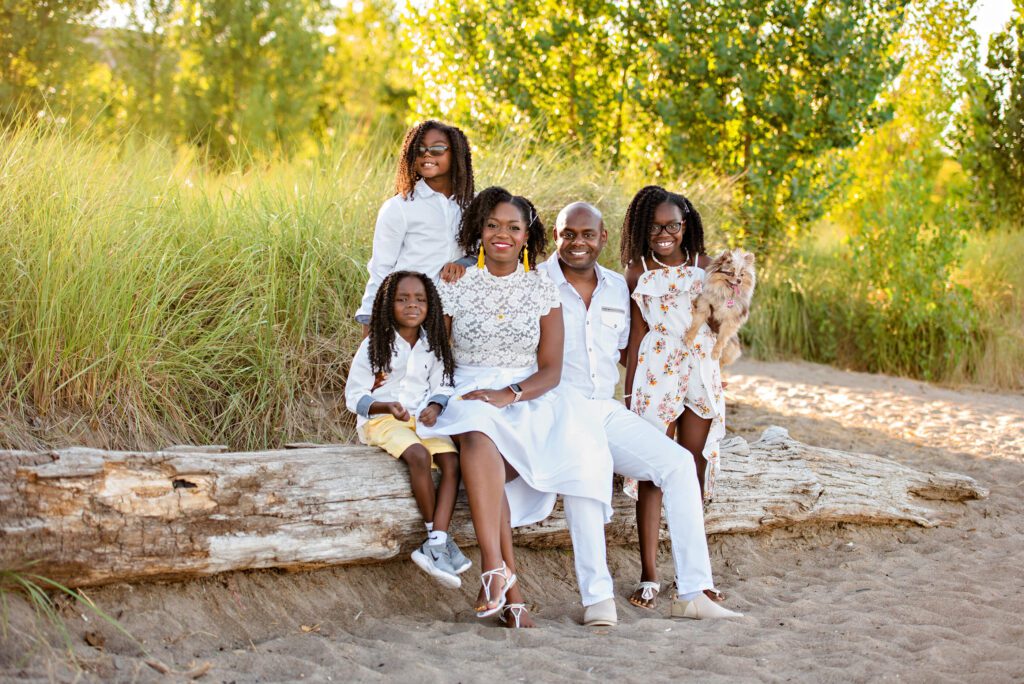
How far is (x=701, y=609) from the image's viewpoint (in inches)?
156

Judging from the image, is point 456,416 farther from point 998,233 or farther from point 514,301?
point 998,233

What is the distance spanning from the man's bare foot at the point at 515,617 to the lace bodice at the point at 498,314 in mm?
966

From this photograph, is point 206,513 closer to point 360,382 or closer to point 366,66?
point 360,382

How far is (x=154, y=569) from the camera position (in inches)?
136

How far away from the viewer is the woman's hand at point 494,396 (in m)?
3.99

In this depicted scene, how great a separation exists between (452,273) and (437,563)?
1.22 m

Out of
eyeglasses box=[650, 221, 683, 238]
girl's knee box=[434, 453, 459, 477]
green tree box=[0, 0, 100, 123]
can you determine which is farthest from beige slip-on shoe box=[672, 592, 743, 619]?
green tree box=[0, 0, 100, 123]

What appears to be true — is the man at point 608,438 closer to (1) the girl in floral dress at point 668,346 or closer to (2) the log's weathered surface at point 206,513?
(1) the girl in floral dress at point 668,346

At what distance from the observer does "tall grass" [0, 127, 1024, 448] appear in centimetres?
431

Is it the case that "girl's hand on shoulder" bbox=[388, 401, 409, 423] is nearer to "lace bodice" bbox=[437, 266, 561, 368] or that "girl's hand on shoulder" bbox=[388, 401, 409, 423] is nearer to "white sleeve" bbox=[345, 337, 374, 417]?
"white sleeve" bbox=[345, 337, 374, 417]

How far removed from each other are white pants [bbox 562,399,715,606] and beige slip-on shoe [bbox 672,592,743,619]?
5 cm

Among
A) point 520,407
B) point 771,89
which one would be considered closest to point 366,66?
point 771,89

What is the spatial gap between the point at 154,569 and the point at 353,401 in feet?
3.26

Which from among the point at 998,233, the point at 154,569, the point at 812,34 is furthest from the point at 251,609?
the point at 998,233
